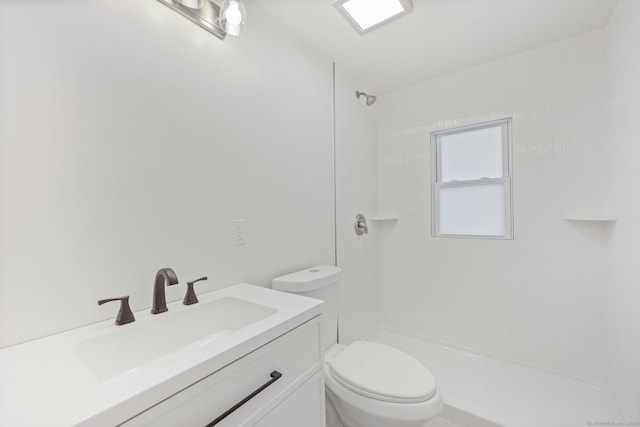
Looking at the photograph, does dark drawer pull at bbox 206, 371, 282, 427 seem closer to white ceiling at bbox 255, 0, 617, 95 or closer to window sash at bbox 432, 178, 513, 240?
white ceiling at bbox 255, 0, 617, 95

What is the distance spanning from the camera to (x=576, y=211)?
1.67 metres

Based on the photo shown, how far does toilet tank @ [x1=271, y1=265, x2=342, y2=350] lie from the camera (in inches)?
50.8

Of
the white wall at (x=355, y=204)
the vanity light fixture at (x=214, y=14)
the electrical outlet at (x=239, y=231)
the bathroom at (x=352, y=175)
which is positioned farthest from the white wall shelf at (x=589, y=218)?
the vanity light fixture at (x=214, y=14)

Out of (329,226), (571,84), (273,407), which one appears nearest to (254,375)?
(273,407)

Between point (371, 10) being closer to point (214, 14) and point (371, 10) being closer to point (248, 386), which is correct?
point (214, 14)

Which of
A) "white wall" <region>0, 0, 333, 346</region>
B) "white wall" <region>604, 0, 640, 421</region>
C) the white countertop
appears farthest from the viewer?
"white wall" <region>604, 0, 640, 421</region>

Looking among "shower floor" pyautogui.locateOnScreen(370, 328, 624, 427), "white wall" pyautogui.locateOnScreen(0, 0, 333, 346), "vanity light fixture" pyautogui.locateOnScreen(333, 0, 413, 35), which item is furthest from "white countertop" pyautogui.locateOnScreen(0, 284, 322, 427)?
"vanity light fixture" pyautogui.locateOnScreen(333, 0, 413, 35)

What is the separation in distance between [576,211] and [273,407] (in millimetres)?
2087

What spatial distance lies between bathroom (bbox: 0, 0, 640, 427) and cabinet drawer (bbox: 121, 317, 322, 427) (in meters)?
0.50

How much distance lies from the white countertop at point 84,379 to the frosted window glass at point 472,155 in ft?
6.40

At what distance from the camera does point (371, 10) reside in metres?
1.41

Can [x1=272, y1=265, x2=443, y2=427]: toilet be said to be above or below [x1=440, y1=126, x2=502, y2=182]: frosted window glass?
below

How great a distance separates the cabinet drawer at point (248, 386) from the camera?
0.54 m

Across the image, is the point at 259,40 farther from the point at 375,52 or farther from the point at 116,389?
the point at 116,389
